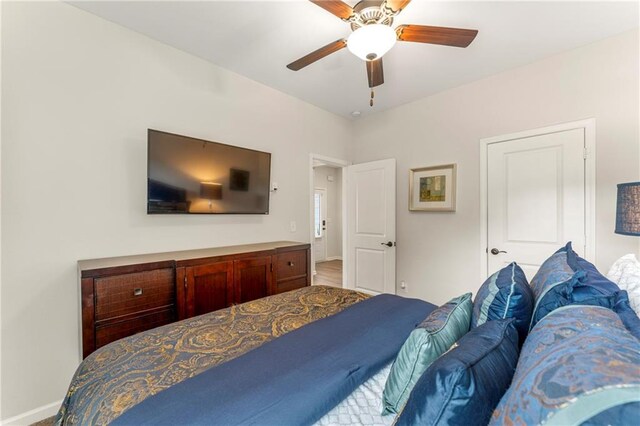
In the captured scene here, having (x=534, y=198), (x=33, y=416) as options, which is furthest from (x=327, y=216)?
(x=33, y=416)

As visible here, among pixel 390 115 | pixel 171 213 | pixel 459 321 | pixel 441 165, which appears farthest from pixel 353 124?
pixel 459 321

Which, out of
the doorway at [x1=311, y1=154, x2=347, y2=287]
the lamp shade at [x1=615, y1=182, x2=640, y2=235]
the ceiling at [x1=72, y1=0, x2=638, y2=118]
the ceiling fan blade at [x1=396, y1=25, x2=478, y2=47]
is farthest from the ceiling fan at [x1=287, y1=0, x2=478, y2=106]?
the doorway at [x1=311, y1=154, x2=347, y2=287]

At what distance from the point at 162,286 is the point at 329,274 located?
165 inches

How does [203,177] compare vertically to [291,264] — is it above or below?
above

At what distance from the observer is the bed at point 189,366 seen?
32.9 inches

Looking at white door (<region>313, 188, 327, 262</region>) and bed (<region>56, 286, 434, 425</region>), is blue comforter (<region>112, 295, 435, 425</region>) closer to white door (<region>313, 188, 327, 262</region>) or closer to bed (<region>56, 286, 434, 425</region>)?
bed (<region>56, 286, 434, 425</region>)

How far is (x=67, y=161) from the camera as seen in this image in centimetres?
200

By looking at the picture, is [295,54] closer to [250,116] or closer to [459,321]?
[250,116]

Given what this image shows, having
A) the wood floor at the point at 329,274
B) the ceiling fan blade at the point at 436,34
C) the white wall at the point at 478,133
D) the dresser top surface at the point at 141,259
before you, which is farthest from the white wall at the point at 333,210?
the ceiling fan blade at the point at 436,34

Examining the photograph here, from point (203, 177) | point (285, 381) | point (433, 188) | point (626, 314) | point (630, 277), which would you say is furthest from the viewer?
point (433, 188)

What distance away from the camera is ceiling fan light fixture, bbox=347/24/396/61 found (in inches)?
61.7

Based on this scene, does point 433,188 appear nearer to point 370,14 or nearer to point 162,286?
point 370,14

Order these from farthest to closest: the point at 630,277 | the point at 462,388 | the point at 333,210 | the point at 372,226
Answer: the point at 333,210, the point at 372,226, the point at 630,277, the point at 462,388

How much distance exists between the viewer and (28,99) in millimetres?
1856
